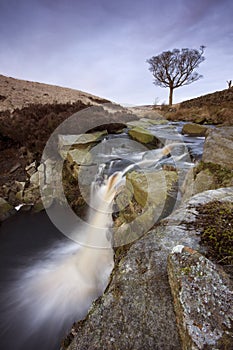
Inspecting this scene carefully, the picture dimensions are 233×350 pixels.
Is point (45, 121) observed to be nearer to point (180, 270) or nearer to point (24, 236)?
point (24, 236)

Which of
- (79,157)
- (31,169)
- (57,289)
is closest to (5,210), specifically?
(31,169)

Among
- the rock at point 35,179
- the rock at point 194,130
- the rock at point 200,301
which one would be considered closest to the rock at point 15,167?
the rock at point 35,179

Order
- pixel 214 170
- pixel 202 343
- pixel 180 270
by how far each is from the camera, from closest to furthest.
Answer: pixel 202 343
pixel 180 270
pixel 214 170

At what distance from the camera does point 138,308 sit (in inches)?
44.3

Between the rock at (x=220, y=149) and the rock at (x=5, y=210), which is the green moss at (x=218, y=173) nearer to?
the rock at (x=220, y=149)

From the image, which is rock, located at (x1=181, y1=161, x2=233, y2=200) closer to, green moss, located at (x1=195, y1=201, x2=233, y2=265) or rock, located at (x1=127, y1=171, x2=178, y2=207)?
rock, located at (x1=127, y1=171, x2=178, y2=207)

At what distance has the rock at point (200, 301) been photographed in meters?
0.85

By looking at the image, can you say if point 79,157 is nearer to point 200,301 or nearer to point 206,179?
point 206,179

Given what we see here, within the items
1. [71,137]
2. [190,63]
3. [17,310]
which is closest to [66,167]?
[71,137]

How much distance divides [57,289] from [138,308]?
3.48 m

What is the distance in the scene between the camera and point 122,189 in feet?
15.4

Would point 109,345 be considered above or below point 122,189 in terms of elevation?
above

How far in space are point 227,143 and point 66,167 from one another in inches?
214

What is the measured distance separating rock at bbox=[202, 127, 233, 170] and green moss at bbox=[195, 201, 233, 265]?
1.54 meters
